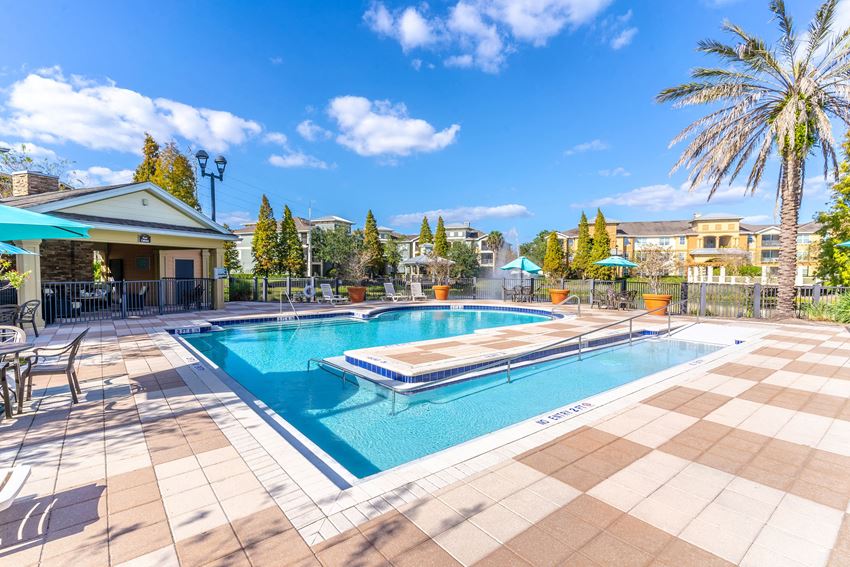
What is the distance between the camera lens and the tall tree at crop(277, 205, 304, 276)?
31984 mm

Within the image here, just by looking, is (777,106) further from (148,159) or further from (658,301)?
(148,159)

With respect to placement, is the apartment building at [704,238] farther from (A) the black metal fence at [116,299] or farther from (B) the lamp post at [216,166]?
(A) the black metal fence at [116,299]

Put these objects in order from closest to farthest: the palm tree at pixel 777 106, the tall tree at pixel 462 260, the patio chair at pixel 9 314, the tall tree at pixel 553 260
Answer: the patio chair at pixel 9 314
the palm tree at pixel 777 106
the tall tree at pixel 462 260
the tall tree at pixel 553 260

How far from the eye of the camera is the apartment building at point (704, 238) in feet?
162

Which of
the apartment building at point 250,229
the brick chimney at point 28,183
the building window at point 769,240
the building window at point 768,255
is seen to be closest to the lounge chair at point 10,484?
the brick chimney at point 28,183

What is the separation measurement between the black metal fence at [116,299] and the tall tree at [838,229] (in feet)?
76.7

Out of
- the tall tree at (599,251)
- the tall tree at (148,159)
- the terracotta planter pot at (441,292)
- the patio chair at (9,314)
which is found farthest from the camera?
the tall tree at (599,251)

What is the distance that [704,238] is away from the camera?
Answer: 5422 centimetres

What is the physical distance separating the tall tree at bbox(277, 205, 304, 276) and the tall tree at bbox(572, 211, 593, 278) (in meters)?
26.1

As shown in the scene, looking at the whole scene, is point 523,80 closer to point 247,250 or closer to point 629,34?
point 629,34

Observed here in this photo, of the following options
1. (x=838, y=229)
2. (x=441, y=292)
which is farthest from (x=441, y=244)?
(x=838, y=229)

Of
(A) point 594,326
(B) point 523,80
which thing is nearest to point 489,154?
(B) point 523,80

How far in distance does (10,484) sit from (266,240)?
31.4 meters

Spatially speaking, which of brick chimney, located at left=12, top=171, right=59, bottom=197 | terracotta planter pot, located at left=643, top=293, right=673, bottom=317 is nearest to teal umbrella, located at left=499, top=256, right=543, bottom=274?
terracotta planter pot, located at left=643, top=293, right=673, bottom=317
